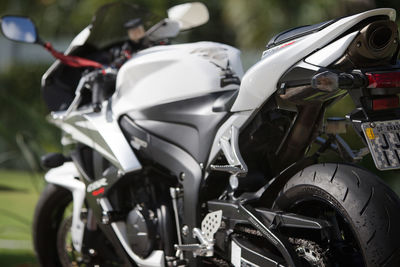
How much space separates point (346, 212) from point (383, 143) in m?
0.26

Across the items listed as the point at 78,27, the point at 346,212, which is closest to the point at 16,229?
the point at 346,212

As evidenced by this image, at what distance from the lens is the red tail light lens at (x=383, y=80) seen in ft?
6.93

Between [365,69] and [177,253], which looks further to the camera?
[177,253]

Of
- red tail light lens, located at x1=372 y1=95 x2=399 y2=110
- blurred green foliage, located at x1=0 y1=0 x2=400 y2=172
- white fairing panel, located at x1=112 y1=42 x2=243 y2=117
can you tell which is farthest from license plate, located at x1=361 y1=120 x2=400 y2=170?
blurred green foliage, located at x1=0 y1=0 x2=400 y2=172

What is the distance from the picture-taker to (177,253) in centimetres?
299

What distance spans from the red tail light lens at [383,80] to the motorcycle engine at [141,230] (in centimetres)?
137

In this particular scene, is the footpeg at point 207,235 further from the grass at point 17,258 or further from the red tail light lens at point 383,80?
the grass at point 17,258

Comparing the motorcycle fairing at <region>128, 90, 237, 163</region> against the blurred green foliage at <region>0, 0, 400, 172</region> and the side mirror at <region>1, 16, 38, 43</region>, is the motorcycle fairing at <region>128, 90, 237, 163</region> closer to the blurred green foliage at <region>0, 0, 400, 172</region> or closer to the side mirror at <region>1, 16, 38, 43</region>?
the side mirror at <region>1, 16, 38, 43</region>

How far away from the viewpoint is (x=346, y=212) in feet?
7.06

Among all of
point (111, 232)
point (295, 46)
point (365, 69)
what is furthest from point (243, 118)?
point (111, 232)

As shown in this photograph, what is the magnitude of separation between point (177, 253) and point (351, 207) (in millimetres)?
1087

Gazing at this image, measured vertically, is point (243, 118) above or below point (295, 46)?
below

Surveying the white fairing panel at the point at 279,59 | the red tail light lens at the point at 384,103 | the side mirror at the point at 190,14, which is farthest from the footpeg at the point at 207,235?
the side mirror at the point at 190,14

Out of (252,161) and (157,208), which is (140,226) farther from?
(252,161)
